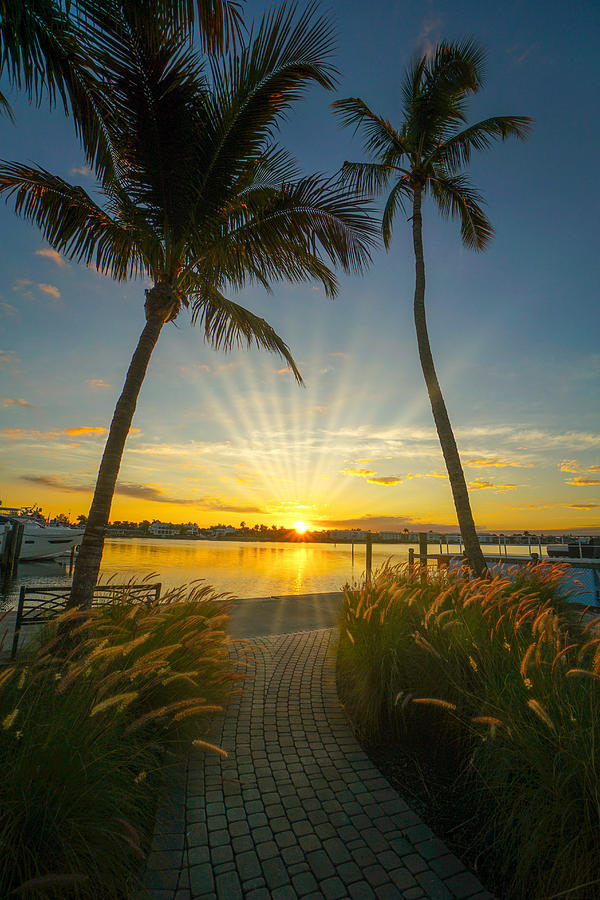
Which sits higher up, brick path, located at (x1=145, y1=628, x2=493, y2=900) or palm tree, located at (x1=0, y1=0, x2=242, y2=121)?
palm tree, located at (x1=0, y1=0, x2=242, y2=121)

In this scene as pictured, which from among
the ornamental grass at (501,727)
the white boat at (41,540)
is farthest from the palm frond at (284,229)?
the white boat at (41,540)

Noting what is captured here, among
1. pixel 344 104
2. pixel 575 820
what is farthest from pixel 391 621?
pixel 344 104

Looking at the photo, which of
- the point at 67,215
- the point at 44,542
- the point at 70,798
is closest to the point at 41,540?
the point at 44,542

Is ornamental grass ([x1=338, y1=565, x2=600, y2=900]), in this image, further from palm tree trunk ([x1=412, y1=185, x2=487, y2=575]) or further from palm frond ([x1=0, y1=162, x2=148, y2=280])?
palm frond ([x1=0, y1=162, x2=148, y2=280])

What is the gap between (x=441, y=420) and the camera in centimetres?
892

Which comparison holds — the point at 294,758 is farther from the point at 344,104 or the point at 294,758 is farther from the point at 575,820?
the point at 344,104

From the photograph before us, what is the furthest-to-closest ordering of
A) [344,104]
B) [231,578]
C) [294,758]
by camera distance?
[231,578]
[344,104]
[294,758]

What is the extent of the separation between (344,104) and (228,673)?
12.9 meters

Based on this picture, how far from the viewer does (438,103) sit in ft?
32.1

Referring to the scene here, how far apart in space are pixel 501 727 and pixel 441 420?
6750 mm

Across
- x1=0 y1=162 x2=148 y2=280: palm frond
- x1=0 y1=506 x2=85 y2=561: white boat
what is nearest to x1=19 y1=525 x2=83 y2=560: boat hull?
x1=0 y1=506 x2=85 y2=561: white boat

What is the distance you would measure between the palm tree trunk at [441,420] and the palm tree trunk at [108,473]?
5925 millimetres

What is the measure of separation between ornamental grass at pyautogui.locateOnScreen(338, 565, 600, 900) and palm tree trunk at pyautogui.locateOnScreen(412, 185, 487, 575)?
336cm

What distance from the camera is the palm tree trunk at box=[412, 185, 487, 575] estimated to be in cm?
834
